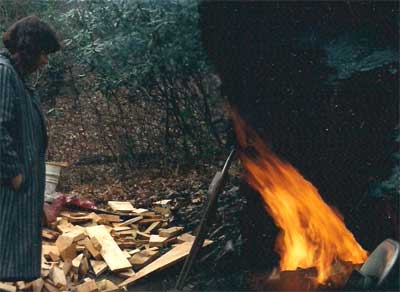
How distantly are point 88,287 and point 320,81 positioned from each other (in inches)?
104

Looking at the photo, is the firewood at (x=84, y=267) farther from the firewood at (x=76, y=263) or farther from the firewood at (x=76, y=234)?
the firewood at (x=76, y=234)

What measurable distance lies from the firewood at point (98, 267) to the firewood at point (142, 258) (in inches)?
10.4

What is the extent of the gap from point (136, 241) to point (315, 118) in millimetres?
2442

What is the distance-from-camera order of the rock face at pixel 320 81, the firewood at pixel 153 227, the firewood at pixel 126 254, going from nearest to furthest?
1. the rock face at pixel 320 81
2. the firewood at pixel 126 254
3. the firewood at pixel 153 227

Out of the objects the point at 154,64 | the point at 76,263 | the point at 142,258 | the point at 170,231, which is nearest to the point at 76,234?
the point at 76,263

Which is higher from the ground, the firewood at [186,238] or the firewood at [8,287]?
the firewood at [8,287]

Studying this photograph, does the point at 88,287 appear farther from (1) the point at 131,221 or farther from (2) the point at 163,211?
(2) the point at 163,211

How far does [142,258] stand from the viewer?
6211 millimetres

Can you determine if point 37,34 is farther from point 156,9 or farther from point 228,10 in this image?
point 156,9

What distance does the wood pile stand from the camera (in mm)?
5742

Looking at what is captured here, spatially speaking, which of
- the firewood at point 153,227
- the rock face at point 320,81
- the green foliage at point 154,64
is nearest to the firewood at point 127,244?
the firewood at point 153,227

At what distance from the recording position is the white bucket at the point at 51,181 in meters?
7.43

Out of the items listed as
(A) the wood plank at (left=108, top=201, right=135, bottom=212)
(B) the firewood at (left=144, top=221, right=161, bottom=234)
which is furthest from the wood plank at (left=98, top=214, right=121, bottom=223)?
(B) the firewood at (left=144, top=221, right=161, bottom=234)

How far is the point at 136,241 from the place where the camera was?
6754 millimetres
